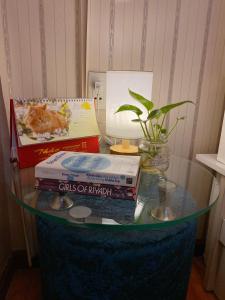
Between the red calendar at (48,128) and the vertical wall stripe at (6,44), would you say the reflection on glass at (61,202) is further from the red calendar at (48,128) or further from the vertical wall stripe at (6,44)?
the vertical wall stripe at (6,44)

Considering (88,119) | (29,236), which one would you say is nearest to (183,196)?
(88,119)

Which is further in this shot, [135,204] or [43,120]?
[43,120]

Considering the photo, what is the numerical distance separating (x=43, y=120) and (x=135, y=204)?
0.49m

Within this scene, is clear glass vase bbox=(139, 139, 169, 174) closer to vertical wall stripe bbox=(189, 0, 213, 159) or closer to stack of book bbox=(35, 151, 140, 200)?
stack of book bbox=(35, 151, 140, 200)

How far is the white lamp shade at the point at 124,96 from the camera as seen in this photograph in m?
0.90

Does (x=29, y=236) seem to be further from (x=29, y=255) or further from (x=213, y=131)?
(x=213, y=131)

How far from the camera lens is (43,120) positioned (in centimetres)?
88

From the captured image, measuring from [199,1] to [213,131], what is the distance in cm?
66

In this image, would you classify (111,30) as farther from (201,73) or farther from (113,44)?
(201,73)

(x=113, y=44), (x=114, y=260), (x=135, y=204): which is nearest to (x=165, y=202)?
(x=135, y=204)

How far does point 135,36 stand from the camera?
43.4 inches

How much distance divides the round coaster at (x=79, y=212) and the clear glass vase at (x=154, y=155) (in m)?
0.33

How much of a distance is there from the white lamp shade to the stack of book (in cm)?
28

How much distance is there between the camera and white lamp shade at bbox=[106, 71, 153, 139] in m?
0.90
